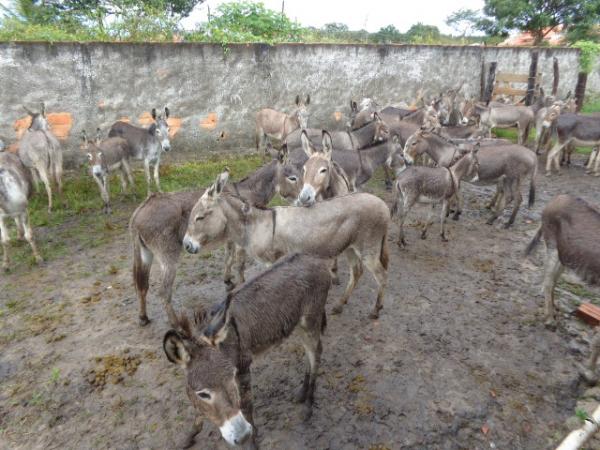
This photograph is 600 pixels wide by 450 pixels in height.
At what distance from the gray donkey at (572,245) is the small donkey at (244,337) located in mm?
3104

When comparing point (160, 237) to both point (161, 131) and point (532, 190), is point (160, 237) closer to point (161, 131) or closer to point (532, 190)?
point (161, 131)

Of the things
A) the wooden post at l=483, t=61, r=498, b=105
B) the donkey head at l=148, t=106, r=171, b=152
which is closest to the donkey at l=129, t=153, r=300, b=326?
the donkey head at l=148, t=106, r=171, b=152

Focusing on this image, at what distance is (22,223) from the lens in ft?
21.0

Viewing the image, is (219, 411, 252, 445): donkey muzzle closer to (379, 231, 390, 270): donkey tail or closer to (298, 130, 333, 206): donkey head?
(379, 231, 390, 270): donkey tail

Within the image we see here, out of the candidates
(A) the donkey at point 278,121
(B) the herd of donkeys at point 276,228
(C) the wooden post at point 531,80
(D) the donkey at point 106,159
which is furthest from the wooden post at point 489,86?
(D) the donkey at point 106,159

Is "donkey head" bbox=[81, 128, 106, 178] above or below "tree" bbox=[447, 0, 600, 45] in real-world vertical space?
below

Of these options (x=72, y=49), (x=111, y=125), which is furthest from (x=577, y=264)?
(x=72, y=49)

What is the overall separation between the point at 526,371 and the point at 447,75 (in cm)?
1397

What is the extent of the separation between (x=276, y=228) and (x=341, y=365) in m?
1.81

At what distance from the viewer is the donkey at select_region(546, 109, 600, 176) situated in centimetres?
1052

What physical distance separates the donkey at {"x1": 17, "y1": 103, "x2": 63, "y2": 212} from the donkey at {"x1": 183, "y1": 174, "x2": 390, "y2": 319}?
546 centimetres

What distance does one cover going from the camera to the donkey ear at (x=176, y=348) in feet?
8.24

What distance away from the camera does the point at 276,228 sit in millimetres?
4828

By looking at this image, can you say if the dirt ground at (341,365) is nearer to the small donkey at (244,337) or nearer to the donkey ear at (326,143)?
the small donkey at (244,337)
